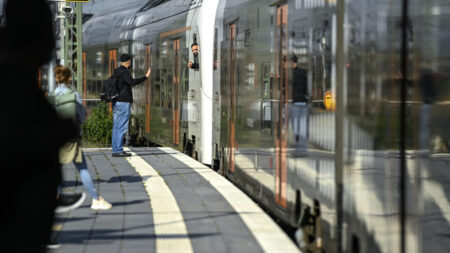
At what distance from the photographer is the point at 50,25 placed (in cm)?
305

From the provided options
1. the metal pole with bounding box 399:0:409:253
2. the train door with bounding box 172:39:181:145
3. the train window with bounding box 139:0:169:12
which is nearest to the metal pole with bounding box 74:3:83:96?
the train door with bounding box 172:39:181:145

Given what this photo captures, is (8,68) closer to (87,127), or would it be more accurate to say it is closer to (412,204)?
(412,204)

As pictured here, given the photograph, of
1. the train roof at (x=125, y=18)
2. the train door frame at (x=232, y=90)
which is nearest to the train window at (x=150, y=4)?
the train roof at (x=125, y=18)

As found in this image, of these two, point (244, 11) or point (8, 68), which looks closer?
point (8, 68)

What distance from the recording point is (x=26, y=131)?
2.93 m

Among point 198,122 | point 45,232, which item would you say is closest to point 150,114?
point 198,122

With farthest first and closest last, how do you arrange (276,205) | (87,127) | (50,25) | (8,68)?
1. (87,127)
2. (276,205)
3. (50,25)
4. (8,68)

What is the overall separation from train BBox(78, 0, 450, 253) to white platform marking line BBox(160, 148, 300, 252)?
21 centimetres

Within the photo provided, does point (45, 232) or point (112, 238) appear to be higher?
point (45, 232)

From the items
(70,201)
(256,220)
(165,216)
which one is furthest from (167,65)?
(70,201)

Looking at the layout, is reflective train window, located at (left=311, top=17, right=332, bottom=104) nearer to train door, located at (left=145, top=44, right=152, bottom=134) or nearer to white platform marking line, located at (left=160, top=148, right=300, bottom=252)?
white platform marking line, located at (left=160, top=148, right=300, bottom=252)

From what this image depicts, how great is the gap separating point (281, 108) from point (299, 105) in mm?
776

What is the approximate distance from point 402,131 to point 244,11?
507 cm

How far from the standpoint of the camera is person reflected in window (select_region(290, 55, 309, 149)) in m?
6.93
